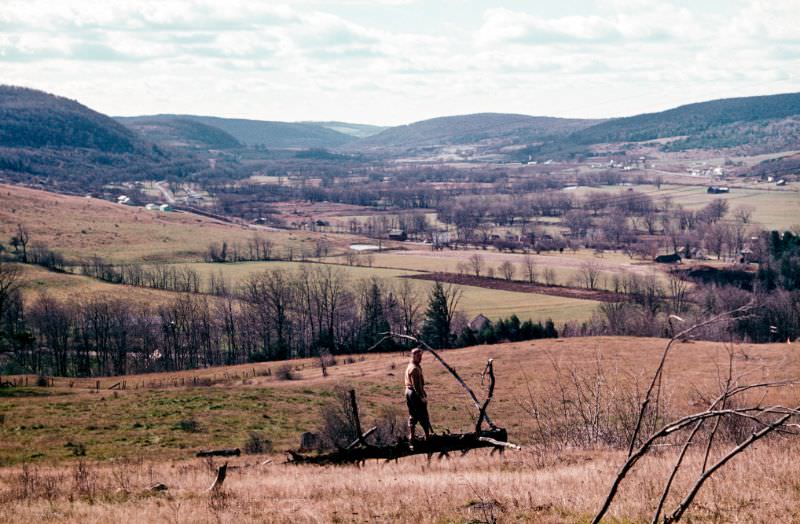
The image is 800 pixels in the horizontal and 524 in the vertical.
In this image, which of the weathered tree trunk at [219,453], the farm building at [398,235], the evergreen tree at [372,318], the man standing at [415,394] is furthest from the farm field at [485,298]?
the man standing at [415,394]

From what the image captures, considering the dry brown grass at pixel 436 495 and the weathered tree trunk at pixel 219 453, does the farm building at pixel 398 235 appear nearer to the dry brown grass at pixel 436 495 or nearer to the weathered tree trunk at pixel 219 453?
the weathered tree trunk at pixel 219 453

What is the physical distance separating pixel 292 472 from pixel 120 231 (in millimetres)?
148548

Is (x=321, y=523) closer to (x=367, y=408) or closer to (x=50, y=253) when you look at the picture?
(x=367, y=408)

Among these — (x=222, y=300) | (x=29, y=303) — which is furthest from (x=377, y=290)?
(x=29, y=303)

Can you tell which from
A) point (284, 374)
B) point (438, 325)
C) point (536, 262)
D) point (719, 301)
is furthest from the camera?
point (536, 262)

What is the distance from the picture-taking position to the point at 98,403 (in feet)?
142

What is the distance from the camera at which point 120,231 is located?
15738 cm

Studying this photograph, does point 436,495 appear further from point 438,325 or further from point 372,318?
point 372,318

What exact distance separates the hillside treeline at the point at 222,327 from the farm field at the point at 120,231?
146 feet

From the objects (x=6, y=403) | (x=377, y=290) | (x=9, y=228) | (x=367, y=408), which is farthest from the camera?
(x=9, y=228)

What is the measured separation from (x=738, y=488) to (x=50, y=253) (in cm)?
12476

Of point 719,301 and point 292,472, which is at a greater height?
point 292,472

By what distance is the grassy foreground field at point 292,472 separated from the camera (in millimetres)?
12430

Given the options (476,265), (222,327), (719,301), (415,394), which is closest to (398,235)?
(476,265)
